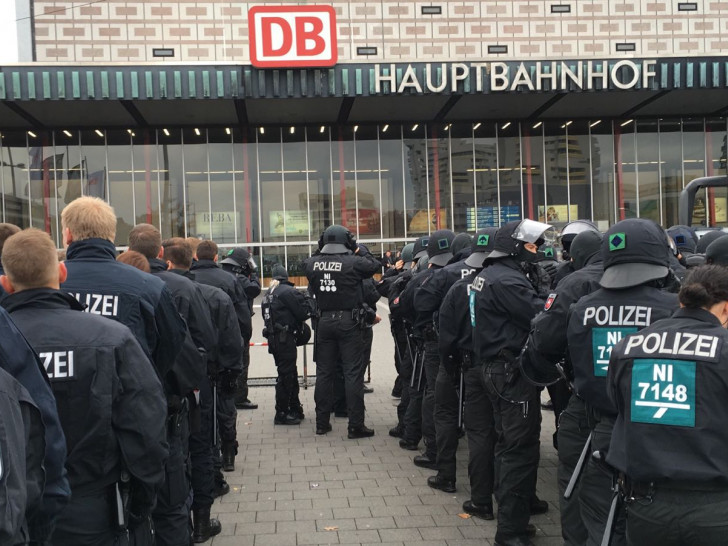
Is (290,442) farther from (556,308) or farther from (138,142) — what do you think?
(138,142)

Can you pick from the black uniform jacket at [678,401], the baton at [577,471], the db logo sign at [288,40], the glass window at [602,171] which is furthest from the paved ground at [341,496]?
the glass window at [602,171]

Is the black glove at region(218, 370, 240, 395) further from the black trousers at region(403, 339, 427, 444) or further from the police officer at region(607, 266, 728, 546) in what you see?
the police officer at region(607, 266, 728, 546)

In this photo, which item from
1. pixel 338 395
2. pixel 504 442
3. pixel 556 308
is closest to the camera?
pixel 556 308

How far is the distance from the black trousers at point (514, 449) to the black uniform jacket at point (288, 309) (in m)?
3.67

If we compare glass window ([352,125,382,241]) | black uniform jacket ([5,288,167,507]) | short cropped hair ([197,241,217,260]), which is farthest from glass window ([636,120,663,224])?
black uniform jacket ([5,288,167,507])

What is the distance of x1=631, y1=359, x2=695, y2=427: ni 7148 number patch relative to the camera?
2510 millimetres

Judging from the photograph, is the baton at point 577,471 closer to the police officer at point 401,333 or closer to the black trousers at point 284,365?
the police officer at point 401,333

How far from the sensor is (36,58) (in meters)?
26.5

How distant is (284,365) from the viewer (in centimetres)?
793

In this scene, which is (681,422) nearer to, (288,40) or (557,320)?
(557,320)

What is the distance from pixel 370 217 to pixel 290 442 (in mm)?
18257

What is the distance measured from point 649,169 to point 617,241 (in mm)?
24354

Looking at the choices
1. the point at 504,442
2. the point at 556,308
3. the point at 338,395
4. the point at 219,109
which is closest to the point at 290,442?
the point at 338,395

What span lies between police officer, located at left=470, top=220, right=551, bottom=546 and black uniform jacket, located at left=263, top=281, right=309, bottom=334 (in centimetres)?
344
